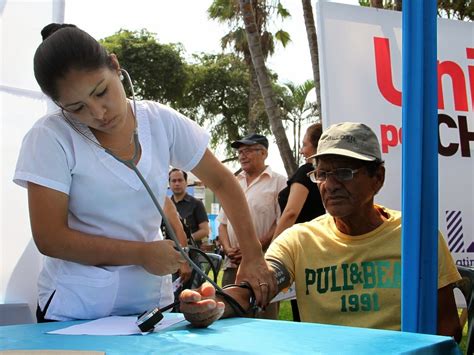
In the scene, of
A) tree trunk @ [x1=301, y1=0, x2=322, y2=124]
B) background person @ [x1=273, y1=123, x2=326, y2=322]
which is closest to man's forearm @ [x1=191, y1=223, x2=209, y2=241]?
tree trunk @ [x1=301, y1=0, x2=322, y2=124]

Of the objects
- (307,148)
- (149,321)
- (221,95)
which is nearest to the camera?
(149,321)

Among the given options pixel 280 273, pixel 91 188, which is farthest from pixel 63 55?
pixel 280 273

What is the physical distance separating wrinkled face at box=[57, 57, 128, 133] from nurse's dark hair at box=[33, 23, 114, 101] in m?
0.01

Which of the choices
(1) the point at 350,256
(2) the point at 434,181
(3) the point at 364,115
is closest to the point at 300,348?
(2) the point at 434,181

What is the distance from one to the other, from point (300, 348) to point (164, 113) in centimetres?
82

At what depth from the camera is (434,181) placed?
137 cm

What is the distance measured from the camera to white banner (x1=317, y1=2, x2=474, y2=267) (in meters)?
3.02

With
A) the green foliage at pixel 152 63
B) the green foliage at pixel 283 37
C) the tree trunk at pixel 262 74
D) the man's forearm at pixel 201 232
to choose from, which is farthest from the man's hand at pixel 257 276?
the green foliage at pixel 152 63

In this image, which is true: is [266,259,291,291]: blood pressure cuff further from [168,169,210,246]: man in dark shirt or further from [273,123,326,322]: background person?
[168,169,210,246]: man in dark shirt

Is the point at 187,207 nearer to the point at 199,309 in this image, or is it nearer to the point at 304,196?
the point at 304,196

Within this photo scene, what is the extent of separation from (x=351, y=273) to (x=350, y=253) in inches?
2.5

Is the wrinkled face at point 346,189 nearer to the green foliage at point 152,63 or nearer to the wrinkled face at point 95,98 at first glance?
the wrinkled face at point 95,98

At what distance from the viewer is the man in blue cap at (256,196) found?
13.8ft

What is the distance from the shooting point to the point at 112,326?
128 cm
